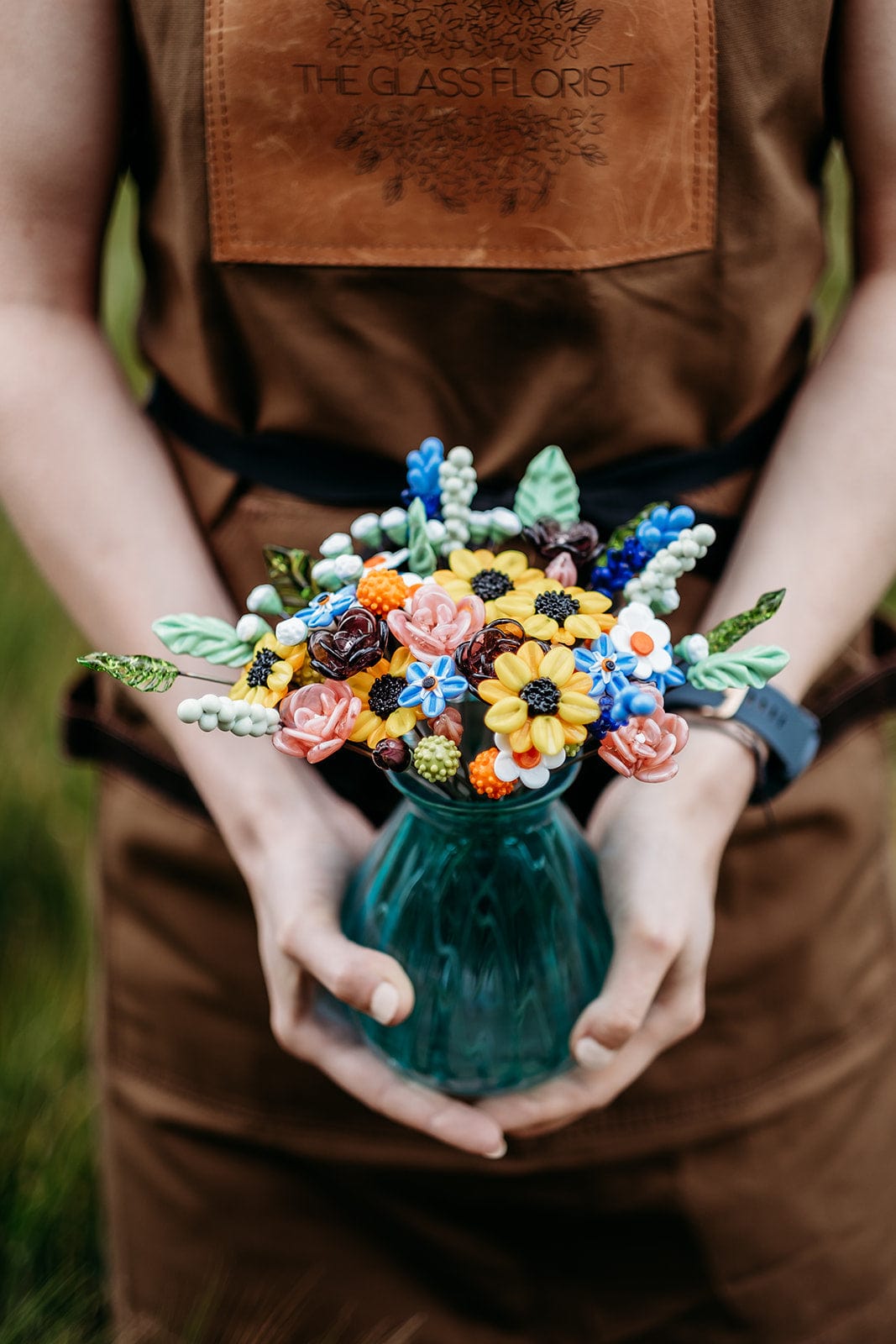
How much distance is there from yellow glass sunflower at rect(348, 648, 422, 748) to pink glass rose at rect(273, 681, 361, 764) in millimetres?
11

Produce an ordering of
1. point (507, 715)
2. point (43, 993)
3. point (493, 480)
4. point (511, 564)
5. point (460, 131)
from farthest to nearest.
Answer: point (43, 993) → point (493, 480) → point (460, 131) → point (511, 564) → point (507, 715)

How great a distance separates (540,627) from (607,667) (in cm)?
4

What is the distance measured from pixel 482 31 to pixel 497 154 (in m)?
0.07

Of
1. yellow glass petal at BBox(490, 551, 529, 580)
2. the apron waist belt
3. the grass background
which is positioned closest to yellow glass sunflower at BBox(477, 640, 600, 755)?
yellow glass petal at BBox(490, 551, 529, 580)

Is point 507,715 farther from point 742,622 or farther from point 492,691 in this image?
point 742,622

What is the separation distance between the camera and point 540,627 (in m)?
0.55

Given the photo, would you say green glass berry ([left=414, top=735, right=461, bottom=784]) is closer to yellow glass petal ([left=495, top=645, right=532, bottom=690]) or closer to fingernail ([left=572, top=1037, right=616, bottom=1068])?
yellow glass petal ([left=495, top=645, right=532, bottom=690])

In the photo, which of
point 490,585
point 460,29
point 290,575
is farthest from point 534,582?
point 460,29

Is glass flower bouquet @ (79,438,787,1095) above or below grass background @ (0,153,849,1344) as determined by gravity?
above

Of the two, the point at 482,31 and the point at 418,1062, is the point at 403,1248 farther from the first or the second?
the point at 482,31

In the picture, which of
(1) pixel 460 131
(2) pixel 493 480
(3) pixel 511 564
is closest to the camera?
(3) pixel 511 564

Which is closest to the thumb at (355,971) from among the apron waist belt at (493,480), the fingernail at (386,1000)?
the fingernail at (386,1000)

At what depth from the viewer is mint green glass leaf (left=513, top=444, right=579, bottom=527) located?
0.66 meters

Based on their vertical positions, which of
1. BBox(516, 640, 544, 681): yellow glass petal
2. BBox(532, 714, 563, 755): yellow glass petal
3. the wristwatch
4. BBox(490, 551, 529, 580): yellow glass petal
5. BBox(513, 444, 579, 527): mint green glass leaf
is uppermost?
BBox(513, 444, 579, 527): mint green glass leaf
